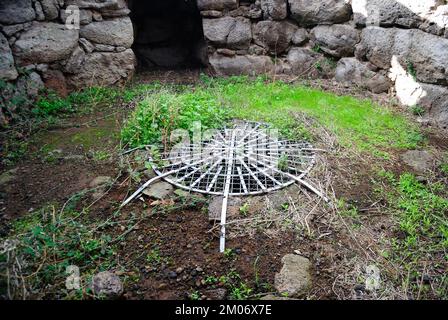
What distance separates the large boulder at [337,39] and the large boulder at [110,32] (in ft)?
9.74

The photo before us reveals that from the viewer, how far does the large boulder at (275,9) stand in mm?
5504

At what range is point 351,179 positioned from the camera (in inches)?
129

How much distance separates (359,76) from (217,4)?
2.51 m

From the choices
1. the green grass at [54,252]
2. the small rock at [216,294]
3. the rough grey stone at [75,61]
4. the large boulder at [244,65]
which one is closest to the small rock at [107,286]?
the green grass at [54,252]

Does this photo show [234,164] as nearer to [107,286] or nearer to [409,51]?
[107,286]

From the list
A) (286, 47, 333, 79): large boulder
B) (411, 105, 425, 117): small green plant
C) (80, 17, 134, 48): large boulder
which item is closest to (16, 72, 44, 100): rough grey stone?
(80, 17, 134, 48): large boulder

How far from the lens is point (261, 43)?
578 cm

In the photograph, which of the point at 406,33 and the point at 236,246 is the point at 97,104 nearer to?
the point at 236,246

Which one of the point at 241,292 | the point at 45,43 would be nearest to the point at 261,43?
the point at 45,43

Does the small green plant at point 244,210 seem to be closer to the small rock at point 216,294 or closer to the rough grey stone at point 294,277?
the rough grey stone at point 294,277

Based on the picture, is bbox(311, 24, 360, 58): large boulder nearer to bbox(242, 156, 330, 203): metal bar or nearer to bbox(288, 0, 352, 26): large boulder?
bbox(288, 0, 352, 26): large boulder

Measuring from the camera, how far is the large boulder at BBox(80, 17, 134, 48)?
5.04 m

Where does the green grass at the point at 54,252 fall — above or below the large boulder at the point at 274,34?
below

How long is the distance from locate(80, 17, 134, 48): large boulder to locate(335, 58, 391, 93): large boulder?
10.9ft
